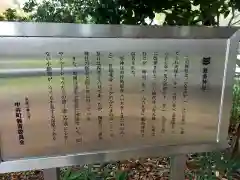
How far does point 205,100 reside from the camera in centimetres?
166

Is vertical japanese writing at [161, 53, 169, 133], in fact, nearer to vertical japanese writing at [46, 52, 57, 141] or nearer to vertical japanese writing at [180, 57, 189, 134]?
vertical japanese writing at [180, 57, 189, 134]

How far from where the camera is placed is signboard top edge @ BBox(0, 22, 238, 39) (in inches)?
53.5

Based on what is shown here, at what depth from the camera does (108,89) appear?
1.53m

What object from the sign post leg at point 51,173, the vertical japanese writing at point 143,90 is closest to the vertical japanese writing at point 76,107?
the sign post leg at point 51,173

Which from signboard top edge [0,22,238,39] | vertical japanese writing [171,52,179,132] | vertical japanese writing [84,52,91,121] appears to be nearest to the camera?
signboard top edge [0,22,238,39]

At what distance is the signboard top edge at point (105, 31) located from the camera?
1.36 metres

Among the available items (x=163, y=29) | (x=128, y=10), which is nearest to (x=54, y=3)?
(x=128, y=10)

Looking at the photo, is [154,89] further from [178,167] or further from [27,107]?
[27,107]

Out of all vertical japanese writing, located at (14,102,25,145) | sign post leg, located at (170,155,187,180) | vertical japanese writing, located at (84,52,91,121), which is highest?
vertical japanese writing, located at (84,52,91,121)

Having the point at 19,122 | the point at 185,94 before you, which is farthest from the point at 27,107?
the point at 185,94

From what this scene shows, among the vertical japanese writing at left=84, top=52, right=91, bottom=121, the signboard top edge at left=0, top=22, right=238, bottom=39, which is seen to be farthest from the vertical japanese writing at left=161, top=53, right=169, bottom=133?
the vertical japanese writing at left=84, top=52, right=91, bottom=121

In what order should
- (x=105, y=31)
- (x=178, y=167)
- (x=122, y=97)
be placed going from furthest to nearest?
(x=178, y=167), (x=122, y=97), (x=105, y=31)

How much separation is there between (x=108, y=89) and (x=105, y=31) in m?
0.29

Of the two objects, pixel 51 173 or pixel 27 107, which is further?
pixel 51 173
